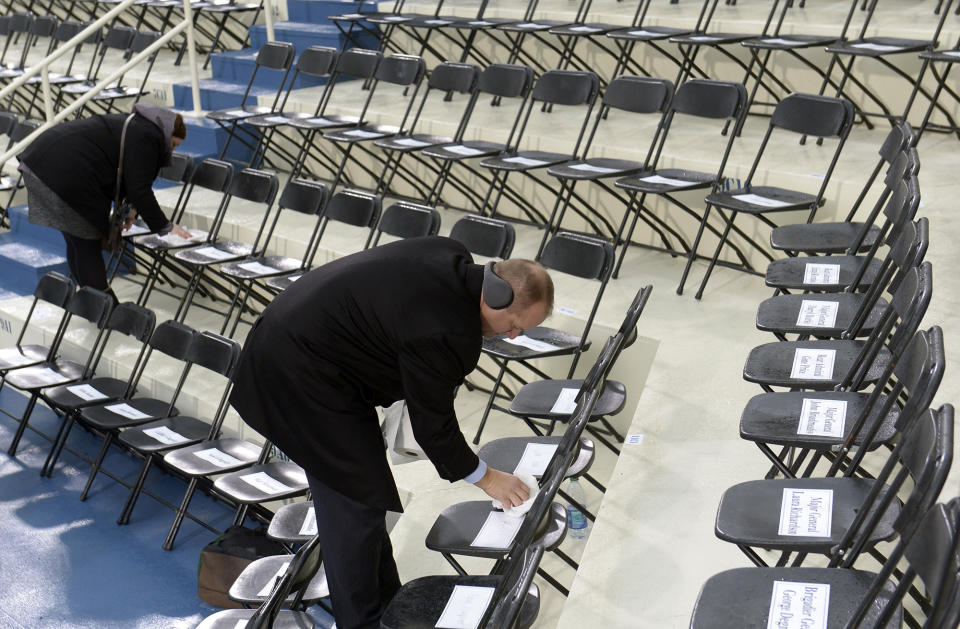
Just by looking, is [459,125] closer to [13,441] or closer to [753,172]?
[753,172]

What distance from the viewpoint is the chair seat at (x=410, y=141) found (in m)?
5.76

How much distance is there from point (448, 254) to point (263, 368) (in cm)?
61

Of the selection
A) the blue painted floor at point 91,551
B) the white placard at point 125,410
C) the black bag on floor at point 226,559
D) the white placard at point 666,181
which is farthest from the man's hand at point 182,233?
the white placard at point 666,181

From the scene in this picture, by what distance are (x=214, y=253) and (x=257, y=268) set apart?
17.9 inches

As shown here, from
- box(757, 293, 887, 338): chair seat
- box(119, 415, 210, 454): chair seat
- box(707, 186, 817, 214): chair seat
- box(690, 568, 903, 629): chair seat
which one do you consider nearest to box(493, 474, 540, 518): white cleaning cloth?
box(690, 568, 903, 629): chair seat

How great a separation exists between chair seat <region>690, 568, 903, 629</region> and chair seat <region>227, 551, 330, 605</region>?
137 cm

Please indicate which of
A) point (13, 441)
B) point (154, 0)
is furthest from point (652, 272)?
point (154, 0)

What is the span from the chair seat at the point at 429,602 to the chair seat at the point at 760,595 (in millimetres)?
557

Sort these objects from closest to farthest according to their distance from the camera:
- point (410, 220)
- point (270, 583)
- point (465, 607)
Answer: point (465, 607)
point (270, 583)
point (410, 220)

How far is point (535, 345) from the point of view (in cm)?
425

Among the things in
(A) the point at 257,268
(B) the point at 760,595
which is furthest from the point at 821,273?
(A) the point at 257,268

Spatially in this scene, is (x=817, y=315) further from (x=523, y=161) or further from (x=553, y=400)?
(x=523, y=161)

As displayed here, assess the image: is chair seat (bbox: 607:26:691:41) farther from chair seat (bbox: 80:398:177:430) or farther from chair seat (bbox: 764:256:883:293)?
chair seat (bbox: 80:398:177:430)

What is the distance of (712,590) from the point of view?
230 cm
